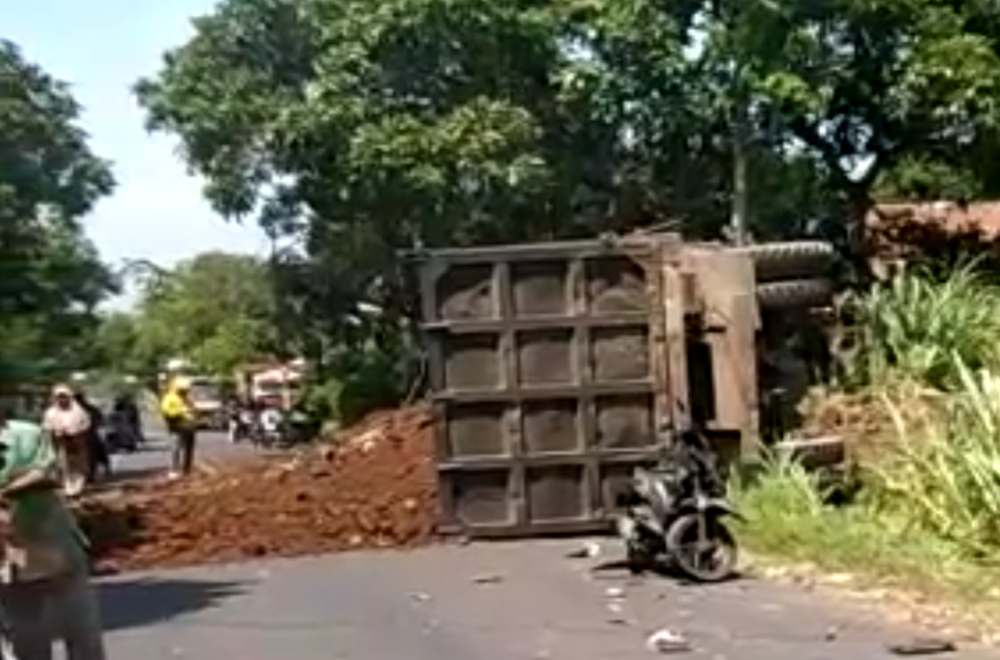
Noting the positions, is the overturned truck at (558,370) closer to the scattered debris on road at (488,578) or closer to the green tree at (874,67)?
the scattered debris on road at (488,578)

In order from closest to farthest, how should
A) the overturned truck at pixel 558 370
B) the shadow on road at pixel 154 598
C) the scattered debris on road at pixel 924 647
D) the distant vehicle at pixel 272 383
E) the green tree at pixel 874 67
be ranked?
1. the scattered debris on road at pixel 924 647
2. the shadow on road at pixel 154 598
3. the overturned truck at pixel 558 370
4. the green tree at pixel 874 67
5. the distant vehicle at pixel 272 383

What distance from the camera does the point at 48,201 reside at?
148ft

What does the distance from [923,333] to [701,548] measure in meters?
5.49

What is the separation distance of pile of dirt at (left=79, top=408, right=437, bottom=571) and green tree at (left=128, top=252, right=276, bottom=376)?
2310 inches

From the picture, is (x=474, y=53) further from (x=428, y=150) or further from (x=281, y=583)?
(x=281, y=583)

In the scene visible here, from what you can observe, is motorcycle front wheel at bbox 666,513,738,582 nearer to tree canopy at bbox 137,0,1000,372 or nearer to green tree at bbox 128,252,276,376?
tree canopy at bbox 137,0,1000,372

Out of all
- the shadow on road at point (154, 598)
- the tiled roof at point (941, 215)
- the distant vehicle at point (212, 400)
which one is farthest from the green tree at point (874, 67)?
the distant vehicle at point (212, 400)

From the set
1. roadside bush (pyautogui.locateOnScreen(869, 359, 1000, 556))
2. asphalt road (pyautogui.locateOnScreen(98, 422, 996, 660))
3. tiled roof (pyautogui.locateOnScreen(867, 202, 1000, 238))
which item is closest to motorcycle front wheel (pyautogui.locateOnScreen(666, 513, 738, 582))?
asphalt road (pyautogui.locateOnScreen(98, 422, 996, 660))

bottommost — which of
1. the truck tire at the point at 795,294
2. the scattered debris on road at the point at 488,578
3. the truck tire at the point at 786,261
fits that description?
the scattered debris on road at the point at 488,578

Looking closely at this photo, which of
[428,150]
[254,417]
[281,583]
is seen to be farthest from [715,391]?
[254,417]

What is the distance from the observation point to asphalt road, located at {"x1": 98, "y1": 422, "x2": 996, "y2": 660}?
491 inches

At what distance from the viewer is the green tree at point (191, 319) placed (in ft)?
275

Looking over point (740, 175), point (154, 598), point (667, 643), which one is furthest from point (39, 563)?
point (740, 175)

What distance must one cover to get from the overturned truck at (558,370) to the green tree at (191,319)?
60.9 meters
